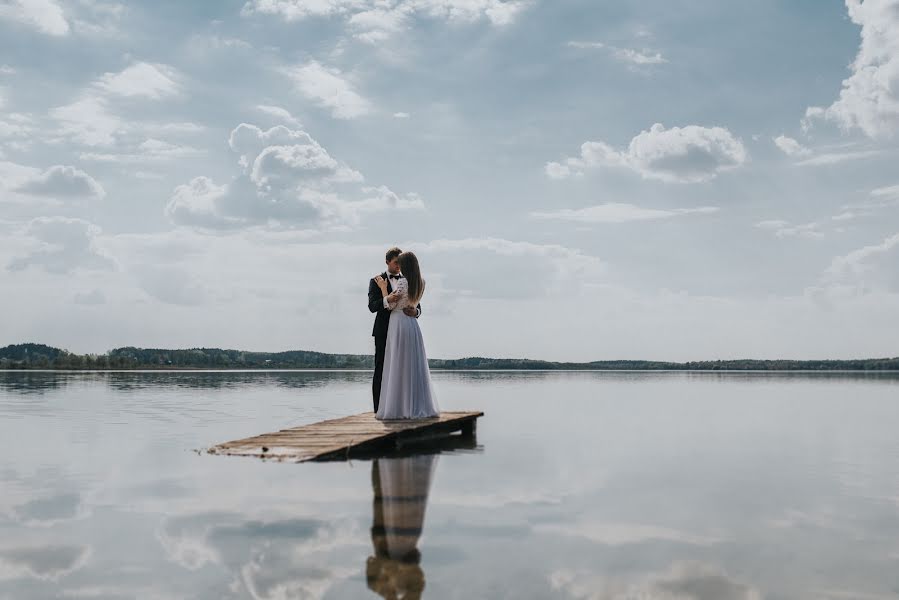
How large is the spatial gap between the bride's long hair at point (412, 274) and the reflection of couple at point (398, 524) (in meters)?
3.30

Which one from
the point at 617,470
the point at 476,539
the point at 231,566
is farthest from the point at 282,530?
the point at 617,470

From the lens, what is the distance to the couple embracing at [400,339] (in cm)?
1455

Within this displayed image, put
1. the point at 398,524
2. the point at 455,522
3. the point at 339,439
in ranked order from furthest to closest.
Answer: the point at 339,439, the point at 455,522, the point at 398,524

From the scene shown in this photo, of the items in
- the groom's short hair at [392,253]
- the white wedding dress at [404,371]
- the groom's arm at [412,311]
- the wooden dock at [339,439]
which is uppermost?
the groom's short hair at [392,253]

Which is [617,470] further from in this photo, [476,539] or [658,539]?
[476,539]

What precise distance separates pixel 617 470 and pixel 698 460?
2.25 metres

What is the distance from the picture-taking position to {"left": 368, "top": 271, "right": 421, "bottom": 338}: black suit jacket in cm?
1465

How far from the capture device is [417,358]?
14.8 metres

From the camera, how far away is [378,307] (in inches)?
579

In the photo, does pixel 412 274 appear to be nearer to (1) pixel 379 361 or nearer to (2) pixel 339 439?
(1) pixel 379 361

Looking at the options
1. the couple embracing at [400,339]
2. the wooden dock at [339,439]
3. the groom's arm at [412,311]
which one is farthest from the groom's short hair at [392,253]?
the wooden dock at [339,439]

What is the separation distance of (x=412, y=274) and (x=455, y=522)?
23.6 feet

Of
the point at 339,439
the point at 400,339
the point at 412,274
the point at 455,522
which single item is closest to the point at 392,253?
the point at 412,274

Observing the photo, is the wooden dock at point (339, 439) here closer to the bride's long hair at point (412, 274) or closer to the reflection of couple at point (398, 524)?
the reflection of couple at point (398, 524)
